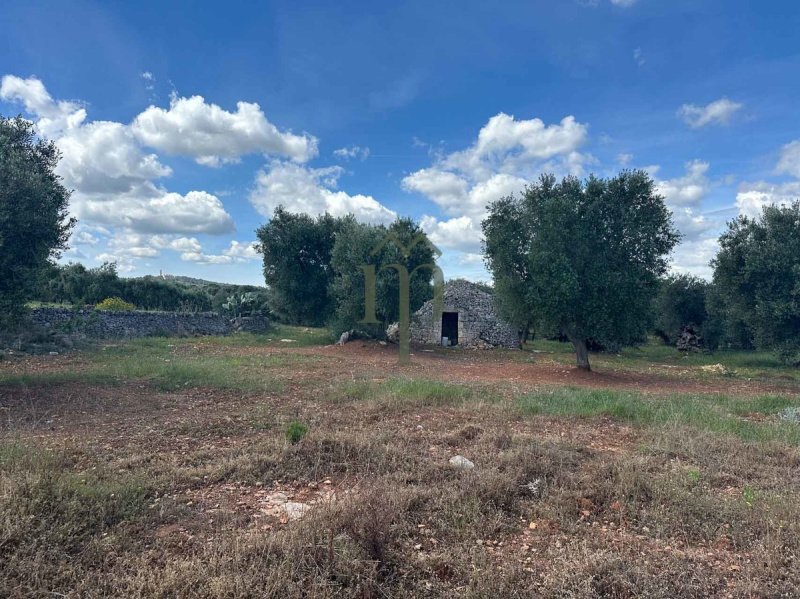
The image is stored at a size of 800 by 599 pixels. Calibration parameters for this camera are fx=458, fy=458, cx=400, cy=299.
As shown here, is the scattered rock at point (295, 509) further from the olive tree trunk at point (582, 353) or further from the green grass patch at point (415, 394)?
the olive tree trunk at point (582, 353)

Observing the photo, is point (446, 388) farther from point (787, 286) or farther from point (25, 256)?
point (787, 286)

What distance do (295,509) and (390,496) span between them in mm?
831

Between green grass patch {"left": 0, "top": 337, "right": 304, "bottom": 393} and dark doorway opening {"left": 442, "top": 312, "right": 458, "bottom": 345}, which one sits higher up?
dark doorway opening {"left": 442, "top": 312, "right": 458, "bottom": 345}

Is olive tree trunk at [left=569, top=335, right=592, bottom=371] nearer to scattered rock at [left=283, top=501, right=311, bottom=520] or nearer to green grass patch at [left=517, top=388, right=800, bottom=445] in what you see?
green grass patch at [left=517, top=388, right=800, bottom=445]

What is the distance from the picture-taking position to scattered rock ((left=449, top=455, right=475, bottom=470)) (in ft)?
16.3

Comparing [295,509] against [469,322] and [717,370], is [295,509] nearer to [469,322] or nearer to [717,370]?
[717,370]

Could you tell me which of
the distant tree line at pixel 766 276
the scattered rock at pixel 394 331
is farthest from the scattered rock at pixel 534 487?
the scattered rock at pixel 394 331

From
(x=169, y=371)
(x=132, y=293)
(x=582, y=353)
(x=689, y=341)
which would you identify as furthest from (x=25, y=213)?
Answer: (x=689, y=341)

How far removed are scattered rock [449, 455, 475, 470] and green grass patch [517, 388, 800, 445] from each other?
9.52 ft

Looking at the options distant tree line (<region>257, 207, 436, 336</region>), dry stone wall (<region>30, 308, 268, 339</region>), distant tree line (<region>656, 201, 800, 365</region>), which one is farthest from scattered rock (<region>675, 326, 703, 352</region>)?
dry stone wall (<region>30, 308, 268, 339</region>)

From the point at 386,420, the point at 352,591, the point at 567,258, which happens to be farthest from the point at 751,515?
the point at 567,258

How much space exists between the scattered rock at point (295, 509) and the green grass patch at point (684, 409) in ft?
15.4

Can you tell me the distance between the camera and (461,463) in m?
5.05
